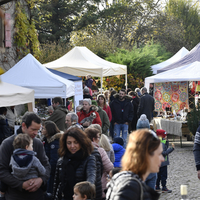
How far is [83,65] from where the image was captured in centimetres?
1627

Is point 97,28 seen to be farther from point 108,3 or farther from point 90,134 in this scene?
point 90,134

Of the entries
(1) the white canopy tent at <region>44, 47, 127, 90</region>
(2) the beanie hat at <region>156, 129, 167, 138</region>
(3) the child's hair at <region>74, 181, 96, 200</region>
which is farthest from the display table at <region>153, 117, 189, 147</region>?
(3) the child's hair at <region>74, 181, 96, 200</region>

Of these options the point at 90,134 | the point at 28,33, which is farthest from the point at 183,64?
the point at 90,134

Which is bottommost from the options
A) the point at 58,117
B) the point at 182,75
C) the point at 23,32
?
the point at 58,117

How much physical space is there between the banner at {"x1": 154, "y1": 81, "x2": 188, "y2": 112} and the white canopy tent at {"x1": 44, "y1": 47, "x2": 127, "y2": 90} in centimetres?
262

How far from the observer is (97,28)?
1436 inches

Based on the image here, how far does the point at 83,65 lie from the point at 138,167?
47.2 ft

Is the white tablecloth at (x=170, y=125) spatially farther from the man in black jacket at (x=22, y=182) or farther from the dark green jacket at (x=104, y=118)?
the man in black jacket at (x=22, y=182)

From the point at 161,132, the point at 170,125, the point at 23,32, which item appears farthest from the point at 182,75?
the point at 161,132

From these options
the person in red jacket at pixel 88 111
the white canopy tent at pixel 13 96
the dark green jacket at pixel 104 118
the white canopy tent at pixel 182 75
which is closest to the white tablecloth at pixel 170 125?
the white canopy tent at pixel 182 75

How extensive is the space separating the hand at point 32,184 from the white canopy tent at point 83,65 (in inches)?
469

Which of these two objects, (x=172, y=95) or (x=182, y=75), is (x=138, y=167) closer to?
(x=182, y=75)

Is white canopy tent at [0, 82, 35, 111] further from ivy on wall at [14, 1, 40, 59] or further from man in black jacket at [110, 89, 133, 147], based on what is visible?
ivy on wall at [14, 1, 40, 59]

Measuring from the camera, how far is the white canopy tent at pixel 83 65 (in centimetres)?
1538
